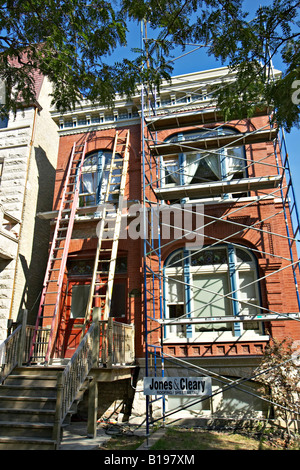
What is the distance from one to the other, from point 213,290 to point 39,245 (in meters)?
6.39

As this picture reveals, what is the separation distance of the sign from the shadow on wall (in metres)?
6.31

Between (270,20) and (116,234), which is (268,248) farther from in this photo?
(270,20)

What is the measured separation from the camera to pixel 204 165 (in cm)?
1188

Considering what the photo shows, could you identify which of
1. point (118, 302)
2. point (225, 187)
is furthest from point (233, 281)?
point (118, 302)

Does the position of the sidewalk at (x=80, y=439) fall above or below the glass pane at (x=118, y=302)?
below

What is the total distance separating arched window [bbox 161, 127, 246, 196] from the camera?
11.5m

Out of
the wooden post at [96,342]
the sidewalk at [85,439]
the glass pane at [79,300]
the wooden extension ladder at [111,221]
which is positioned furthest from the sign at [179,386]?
the glass pane at [79,300]

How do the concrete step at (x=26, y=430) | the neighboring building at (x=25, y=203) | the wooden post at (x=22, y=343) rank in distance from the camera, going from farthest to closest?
the neighboring building at (x=25, y=203) < the wooden post at (x=22, y=343) < the concrete step at (x=26, y=430)

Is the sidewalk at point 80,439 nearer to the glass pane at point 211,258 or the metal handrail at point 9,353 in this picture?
the metal handrail at point 9,353

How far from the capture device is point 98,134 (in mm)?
13234

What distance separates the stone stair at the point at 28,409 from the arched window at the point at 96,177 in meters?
6.23

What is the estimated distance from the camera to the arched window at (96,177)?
12438 mm

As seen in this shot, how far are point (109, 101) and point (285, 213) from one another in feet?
18.8

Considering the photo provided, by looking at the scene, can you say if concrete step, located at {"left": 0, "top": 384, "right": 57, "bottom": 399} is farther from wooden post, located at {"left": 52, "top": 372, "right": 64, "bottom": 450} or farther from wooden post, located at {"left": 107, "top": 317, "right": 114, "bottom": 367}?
wooden post, located at {"left": 107, "top": 317, "right": 114, "bottom": 367}
